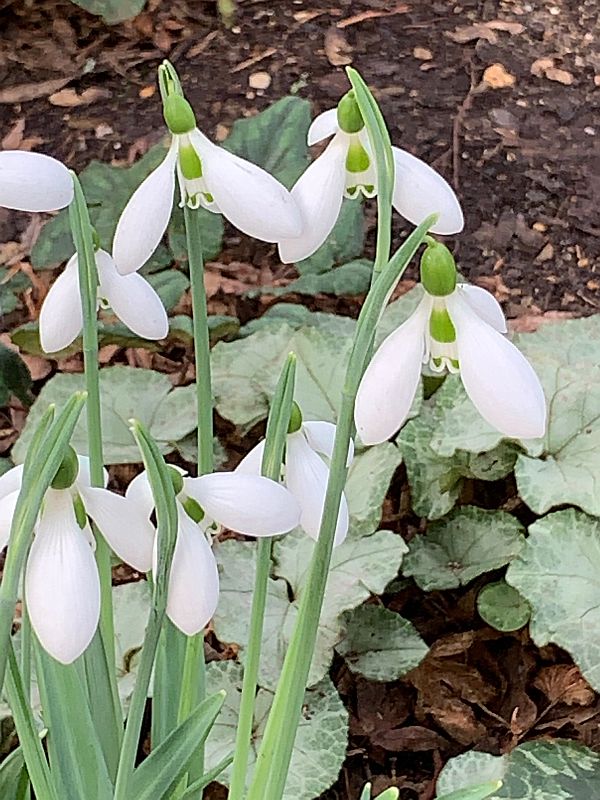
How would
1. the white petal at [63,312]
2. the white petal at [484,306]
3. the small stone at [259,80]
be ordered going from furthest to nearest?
the small stone at [259,80], the white petal at [63,312], the white petal at [484,306]

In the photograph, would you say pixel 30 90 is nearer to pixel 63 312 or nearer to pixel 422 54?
pixel 422 54

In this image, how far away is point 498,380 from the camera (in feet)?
1.88

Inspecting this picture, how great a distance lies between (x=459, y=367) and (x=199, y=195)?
20cm

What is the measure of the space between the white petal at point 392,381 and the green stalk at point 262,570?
0.29ft

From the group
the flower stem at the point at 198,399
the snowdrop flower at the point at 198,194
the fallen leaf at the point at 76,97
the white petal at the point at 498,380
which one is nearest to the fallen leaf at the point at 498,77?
the fallen leaf at the point at 76,97

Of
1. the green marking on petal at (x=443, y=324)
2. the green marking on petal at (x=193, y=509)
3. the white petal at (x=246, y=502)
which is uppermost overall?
the green marking on petal at (x=443, y=324)

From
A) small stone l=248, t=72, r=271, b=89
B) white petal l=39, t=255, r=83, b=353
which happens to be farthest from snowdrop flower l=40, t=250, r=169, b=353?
small stone l=248, t=72, r=271, b=89

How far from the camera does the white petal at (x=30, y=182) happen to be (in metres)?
0.62

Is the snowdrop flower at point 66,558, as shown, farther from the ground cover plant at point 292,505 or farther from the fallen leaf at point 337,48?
the fallen leaf at point 337,48

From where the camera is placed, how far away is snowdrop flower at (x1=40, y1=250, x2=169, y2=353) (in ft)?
2.43

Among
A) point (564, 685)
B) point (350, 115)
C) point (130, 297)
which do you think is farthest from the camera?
point (564, 685)

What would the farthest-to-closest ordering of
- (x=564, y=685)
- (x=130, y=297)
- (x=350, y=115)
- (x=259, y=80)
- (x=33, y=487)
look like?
(x=259, y=80)
(x=564, y=685)
(x=130, y=297)
(x=350, y=115)
(x=33, y=487)

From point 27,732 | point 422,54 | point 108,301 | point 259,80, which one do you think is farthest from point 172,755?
point 422,54

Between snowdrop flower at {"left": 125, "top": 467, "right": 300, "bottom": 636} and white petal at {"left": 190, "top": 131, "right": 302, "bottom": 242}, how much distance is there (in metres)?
0.15
